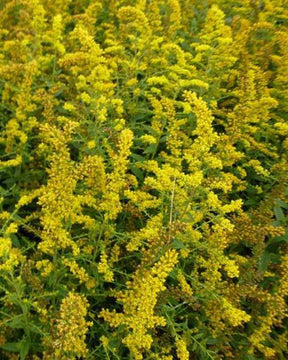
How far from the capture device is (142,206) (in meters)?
2.49

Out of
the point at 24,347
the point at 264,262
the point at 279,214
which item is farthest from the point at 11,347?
the point at 279,214

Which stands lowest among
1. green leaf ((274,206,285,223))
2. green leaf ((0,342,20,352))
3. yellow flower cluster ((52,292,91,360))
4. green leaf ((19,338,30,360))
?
green leaf ((0,342,20,352))

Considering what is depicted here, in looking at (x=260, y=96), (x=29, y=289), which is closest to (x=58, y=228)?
(x=29, y=289)

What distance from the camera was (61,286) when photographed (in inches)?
92.8

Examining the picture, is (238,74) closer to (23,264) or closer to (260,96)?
(260,96)

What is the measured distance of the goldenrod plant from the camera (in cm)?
210

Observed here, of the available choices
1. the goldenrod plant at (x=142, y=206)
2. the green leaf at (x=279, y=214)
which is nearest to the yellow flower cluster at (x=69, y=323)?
the goldenrod plant at (x=142, y=206)

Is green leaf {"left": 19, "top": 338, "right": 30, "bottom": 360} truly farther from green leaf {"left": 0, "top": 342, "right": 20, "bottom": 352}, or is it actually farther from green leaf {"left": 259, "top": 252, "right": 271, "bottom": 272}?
green leaf {"left": 259, "top": 252, "right": 271, "bottom": 272}

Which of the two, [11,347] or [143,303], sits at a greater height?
[143,303]

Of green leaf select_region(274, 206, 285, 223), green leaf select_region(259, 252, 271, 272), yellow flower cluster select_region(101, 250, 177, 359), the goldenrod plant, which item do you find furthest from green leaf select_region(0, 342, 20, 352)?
green leaf select_region(274, 206, 285, 223)

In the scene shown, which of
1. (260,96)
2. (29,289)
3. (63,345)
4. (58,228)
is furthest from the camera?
(260,96)

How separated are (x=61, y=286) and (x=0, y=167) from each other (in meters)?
0.86

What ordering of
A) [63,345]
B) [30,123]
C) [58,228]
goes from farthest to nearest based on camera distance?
[30,123] < [58,228] < [63,345]

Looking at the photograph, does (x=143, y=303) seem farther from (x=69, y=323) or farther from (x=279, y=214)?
(x=279, y=214)
